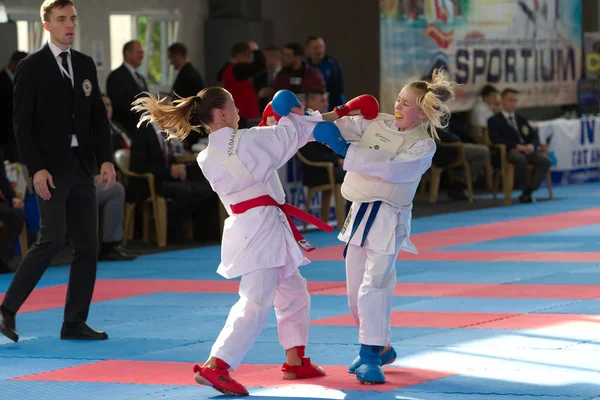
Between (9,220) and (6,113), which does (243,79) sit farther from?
(9,220)

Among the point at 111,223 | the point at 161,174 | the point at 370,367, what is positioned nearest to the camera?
the point at 370,367

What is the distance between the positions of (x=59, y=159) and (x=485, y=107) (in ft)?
38.9

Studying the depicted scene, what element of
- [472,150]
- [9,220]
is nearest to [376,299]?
[9,220]

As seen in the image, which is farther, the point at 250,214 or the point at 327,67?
the point at 327,67

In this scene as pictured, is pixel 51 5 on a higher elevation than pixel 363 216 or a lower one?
higher

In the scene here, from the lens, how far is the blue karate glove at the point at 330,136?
5461 mm

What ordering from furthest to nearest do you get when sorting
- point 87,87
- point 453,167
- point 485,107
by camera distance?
point 485,107, point 453,167, point 87,87

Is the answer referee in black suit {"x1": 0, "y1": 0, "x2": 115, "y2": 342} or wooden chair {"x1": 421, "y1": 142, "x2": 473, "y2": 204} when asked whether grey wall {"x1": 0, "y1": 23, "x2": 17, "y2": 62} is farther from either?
referee in black suit {"x1": 0, "y1": 0, "x2": 115, "y2": 342}

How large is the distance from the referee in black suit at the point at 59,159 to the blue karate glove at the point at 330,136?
6.00ft

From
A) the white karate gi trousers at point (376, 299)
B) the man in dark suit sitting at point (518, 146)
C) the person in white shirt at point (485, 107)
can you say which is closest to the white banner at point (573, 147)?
the person in white shirt at point (485, 107)

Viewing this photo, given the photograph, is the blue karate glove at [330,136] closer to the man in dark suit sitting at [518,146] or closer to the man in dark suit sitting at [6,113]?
the man in dark suit sitting at [6,113]

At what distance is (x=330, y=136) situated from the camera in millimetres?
5465

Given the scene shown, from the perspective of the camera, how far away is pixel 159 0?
55.2ft

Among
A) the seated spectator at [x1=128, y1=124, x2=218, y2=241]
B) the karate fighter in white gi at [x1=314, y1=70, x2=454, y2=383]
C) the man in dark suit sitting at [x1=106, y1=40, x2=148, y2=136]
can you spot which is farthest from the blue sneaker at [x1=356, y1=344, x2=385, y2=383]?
the man in dark suit sitting at [x1=106, y1=40, x2=148, y2=136]
